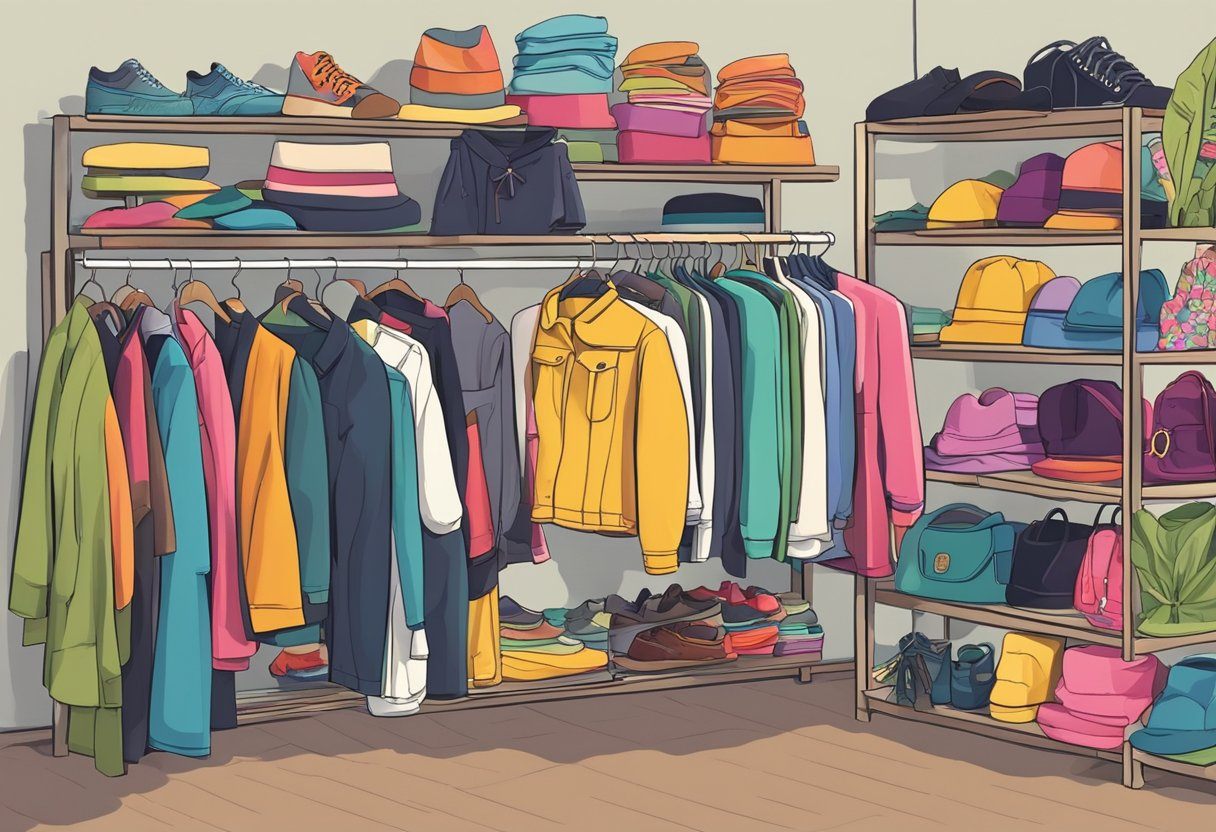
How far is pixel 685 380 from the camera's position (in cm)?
433

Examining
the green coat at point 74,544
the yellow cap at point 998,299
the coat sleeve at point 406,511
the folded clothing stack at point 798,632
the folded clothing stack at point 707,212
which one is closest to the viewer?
the green coat at point 74,544

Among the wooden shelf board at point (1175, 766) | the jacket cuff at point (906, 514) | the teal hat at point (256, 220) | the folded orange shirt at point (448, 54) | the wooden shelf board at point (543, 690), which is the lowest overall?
the wooden shelf board at point (1175, 766)

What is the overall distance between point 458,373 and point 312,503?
57 cm

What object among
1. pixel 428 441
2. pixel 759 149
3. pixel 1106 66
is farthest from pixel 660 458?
pixel 1106 66

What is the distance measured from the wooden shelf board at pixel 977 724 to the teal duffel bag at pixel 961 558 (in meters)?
0.34

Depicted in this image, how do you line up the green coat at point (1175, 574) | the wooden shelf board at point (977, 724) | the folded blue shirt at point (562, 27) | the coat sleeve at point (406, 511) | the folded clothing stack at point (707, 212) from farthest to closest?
1. the folded clothing stack at point (707, 212)
2. the folded blue shirt at point (562, 27)
3. the wooden shelf board at point (977, 724)
4. the green coat at point (1175, 574)
5. the coat sleeve at point (406, 511)

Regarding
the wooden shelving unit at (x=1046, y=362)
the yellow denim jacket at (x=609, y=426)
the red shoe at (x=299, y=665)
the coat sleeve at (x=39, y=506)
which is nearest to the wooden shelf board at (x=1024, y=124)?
the wooden shelving unit at (x=1046, y=362)

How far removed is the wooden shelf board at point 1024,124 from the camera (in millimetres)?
4258

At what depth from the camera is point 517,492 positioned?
447 centimetres

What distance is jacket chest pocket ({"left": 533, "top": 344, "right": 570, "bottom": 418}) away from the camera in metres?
4.41

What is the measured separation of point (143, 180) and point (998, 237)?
245 centimetres

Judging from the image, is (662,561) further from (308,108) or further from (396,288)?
(308,108)

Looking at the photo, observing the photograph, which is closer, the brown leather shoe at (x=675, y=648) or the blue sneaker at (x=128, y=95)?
the blue sneaker at (x=128, y=95)

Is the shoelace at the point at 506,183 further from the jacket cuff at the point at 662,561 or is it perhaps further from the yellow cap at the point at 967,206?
the yellow cap at the point at 967,206
